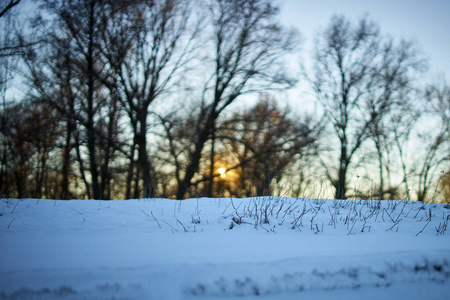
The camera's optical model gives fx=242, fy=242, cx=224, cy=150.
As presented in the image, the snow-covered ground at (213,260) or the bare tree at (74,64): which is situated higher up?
the bare tree at (74,64)

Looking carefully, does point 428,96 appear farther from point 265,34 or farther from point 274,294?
point 274,294

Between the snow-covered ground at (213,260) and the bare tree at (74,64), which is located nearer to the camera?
the snow-covered ground at (213,260)

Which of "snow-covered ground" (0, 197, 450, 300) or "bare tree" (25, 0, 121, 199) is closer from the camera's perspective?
"snow-covered ground" (0, 197, 450, 300)

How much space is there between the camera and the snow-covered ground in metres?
1.67

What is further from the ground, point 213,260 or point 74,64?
point 74,64

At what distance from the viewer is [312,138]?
11820mm

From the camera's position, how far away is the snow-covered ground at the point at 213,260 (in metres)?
1.67

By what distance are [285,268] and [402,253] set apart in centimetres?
121

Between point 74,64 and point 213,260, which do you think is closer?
point 213,260

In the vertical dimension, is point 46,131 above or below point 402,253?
above

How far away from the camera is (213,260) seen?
76.4 inches

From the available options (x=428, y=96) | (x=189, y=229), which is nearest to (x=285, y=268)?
(x=189, y=229)

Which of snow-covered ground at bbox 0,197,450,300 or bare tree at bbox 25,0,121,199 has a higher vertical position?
bare tree at bbox 25,0,121,199

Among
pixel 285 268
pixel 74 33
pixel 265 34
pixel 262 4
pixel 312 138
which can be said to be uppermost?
pixel 262 4
